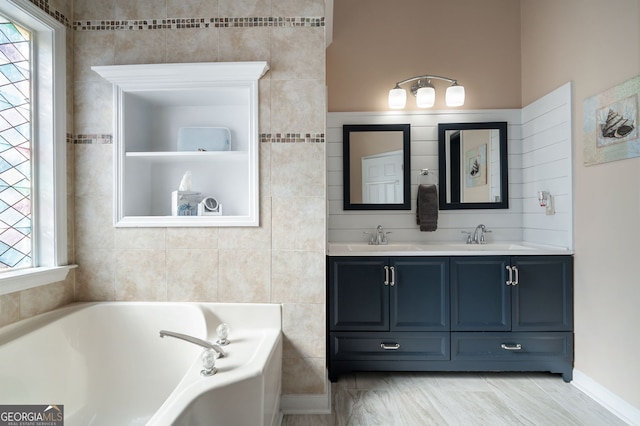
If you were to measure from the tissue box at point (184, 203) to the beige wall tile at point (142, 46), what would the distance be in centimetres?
77

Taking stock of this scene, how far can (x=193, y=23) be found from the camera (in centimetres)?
189

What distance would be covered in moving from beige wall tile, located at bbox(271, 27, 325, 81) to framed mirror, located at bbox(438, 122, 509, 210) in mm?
1320

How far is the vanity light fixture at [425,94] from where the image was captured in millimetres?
2555

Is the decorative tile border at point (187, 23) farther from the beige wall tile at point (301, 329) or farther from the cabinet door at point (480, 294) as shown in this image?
the cabinet door at point (480, 294)

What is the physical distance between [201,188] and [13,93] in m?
1.01

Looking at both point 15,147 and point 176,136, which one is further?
point 176,136

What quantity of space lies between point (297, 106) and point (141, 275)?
4.34 ft

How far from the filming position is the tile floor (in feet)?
5.86

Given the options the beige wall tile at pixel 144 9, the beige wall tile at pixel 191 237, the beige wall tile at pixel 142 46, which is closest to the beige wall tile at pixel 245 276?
the beige wall tile at pixel 191 237

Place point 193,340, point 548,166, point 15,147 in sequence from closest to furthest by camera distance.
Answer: point 193,340, point 15,147, point 548,166

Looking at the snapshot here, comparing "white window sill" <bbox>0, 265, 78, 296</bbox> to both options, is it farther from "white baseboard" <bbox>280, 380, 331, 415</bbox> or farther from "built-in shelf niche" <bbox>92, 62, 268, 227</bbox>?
"white baseboard" <bbox>280, 380, 331, 415</bbox>

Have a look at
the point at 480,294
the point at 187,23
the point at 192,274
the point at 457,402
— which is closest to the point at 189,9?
the point at 187,23

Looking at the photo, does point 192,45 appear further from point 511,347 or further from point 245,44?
point 511,347

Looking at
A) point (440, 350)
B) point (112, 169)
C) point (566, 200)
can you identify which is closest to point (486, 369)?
point (440, 350)
